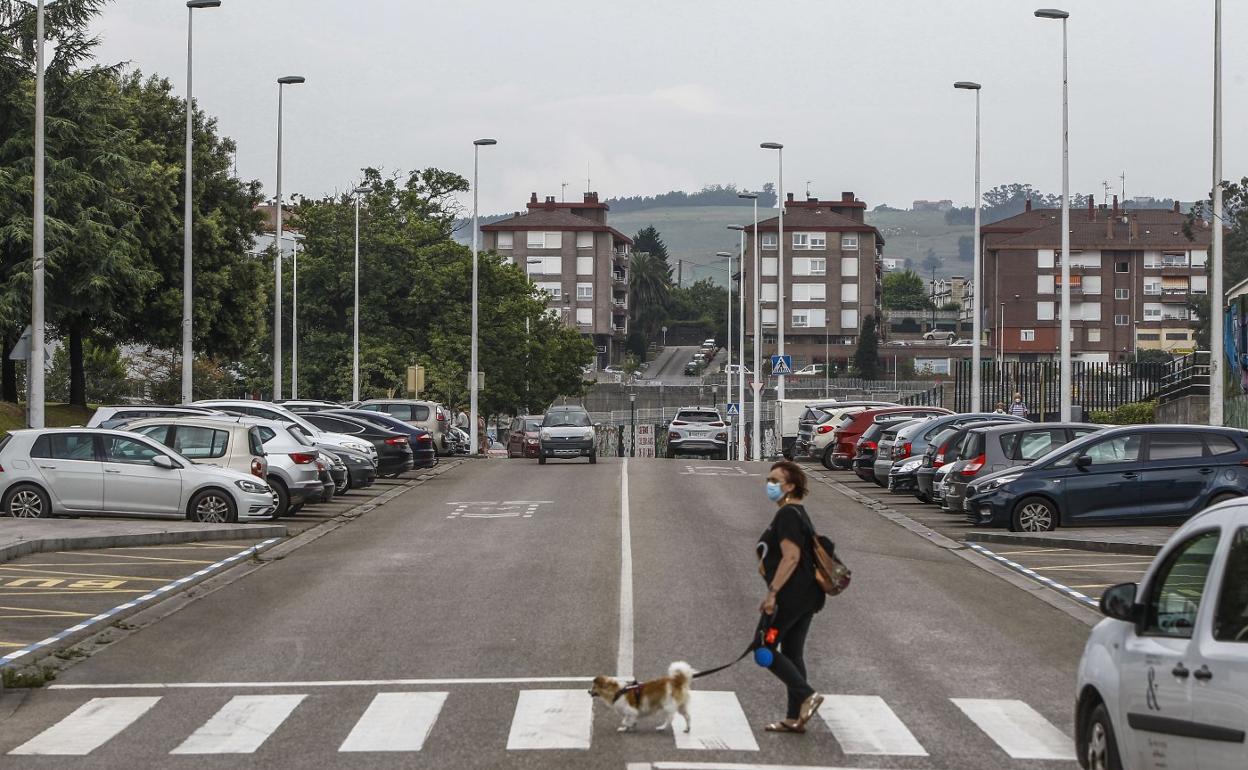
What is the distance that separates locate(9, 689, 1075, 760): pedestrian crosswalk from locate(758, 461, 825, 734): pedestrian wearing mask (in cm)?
30

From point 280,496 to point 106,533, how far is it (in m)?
5.03

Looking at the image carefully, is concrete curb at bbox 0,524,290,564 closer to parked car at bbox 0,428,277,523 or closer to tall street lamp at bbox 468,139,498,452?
parked car at bbox 0,428,277,523

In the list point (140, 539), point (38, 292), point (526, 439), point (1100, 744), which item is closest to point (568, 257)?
point (526, 439)

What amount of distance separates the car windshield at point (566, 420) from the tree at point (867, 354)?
9560cm

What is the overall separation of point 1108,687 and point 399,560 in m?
13.7

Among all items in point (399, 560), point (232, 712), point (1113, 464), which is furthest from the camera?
point (1113, 464)

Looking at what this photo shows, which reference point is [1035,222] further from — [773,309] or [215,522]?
[215,522]

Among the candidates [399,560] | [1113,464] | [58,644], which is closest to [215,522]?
[399,560]

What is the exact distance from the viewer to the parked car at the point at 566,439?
148ft

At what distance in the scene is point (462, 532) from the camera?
81.5 feet

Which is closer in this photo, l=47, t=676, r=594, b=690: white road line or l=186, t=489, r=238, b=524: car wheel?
l=47, t=676, r=594, b=690: white road line

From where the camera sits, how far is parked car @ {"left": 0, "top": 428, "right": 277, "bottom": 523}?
82.4 ft

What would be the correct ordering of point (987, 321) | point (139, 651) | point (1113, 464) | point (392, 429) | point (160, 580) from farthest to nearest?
point (987, 321)
point (392, 429)
point (1113, 464)
point (160, 580)
point (139, 651)

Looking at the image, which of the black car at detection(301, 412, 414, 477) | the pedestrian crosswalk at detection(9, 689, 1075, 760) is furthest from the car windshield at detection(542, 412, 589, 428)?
the pedestrian crosswalk at detection(9, 689, 1075, 760)
